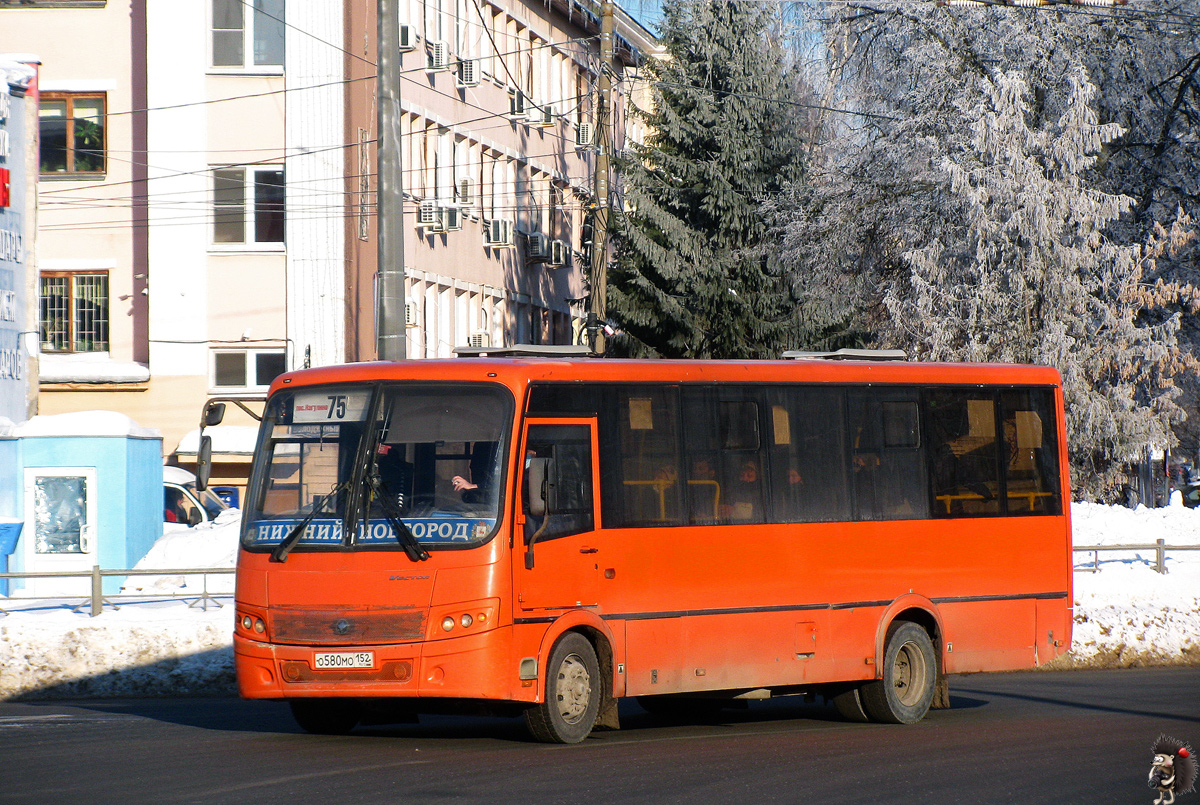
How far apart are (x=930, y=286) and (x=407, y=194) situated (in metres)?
12.7

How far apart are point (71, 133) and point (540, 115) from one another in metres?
13.9

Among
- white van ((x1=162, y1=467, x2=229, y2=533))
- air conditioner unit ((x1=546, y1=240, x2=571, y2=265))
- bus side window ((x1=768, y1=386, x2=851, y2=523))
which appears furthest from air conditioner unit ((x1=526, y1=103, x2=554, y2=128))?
bus side window ((x1=768, y1=386, x2=851, y2=523))

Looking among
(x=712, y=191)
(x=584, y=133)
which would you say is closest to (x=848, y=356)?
(x=712, y=191)

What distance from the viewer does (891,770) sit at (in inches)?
439

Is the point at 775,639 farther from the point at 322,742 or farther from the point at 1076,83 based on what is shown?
the point at 1076,83

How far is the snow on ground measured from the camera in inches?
682

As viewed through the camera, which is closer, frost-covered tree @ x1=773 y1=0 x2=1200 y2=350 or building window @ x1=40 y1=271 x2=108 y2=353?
frost-covered tree @ x1=773 y1=0 x2=1200 y2=350

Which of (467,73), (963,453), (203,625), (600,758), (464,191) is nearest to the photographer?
(600,758)

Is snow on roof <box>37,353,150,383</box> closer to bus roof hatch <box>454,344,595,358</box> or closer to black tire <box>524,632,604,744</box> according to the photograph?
bus roof hatch <box>454,344,595,358</box>

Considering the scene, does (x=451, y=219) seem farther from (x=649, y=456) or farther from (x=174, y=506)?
(x=649, y=456)

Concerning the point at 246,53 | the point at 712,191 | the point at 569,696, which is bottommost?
the point at 569,696

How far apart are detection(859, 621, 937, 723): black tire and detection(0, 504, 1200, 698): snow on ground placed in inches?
246

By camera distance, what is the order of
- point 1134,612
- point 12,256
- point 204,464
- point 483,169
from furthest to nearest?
point 483,169
point 12,256
point 1134,612
point 204,464

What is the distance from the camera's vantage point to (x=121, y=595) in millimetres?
18453
